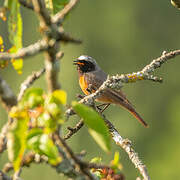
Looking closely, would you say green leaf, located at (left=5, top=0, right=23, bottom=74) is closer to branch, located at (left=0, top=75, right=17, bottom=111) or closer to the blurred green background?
branch, located at (left=0, top=75, right=17, bottom=111)

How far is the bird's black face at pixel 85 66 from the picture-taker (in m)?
7.45

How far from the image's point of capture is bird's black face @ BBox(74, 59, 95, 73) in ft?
24.4

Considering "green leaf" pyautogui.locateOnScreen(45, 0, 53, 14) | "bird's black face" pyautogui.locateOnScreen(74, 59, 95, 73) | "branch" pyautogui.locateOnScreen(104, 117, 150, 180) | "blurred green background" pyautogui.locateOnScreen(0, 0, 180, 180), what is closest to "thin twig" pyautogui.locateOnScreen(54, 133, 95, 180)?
"green leaf" pyautogui.locateOnScreen(45, 0, 53, 14)

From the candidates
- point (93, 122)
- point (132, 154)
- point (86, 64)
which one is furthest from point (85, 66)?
point (93, 122)

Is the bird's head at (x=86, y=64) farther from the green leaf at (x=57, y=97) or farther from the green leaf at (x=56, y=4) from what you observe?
the green leaf at (x=57, y=97)

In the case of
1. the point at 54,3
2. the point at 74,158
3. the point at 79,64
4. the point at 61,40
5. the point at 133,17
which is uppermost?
the point at 133,17

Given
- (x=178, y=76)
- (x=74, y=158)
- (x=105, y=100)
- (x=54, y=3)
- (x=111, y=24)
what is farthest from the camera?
(x=111, y=24)

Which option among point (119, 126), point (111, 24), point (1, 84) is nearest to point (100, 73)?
point (1, 84)

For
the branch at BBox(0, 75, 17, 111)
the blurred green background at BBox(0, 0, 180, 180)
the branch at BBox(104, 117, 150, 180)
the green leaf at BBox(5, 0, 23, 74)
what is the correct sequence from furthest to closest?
the blurred green background at BBox(0, 0, 180, 180), the branch at BBox(104, 117, 150, 180), the green leaf at BBox(5, 0, 23, 74), the branch at BBox(0, 75, 17, 111)

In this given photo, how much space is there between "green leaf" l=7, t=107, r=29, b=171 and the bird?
14.8 feet

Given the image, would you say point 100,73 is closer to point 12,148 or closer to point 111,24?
point 12,148

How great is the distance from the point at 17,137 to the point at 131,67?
3630 centimetres

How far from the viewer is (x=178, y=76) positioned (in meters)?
38.4

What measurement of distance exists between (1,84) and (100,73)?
5.43m
